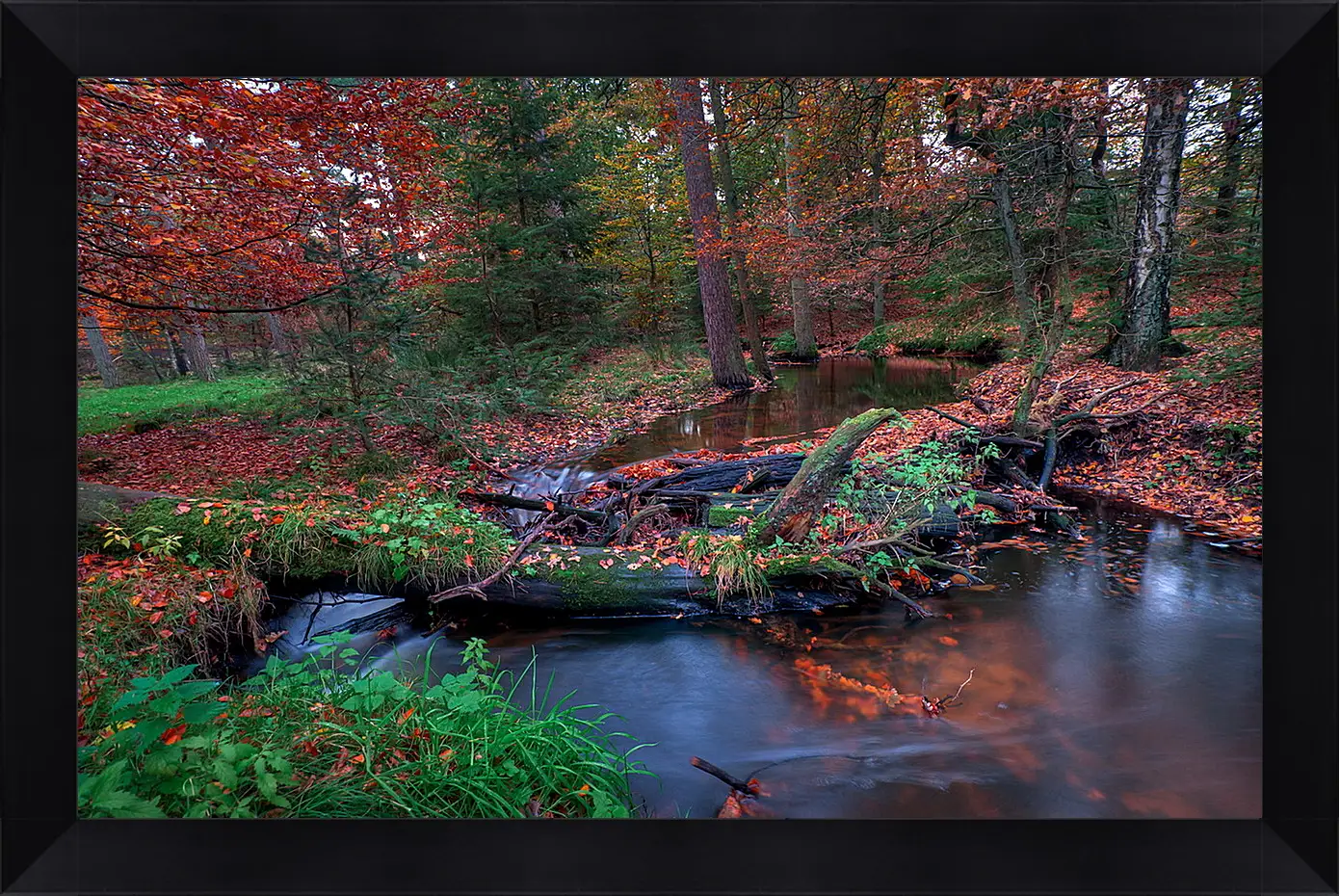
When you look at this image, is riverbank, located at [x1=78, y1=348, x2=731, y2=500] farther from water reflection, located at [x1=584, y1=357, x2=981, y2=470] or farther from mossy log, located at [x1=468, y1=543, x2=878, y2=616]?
mossy log, located at [x1=468, y1=543, x2=878, y2=616]

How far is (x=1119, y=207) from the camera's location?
20.8ft

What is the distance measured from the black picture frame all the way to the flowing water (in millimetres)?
518

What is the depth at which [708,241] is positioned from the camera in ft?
32.2


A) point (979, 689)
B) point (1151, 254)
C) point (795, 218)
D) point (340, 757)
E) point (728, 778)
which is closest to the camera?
point (340, 757)

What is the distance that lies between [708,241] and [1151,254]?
21.1 feet

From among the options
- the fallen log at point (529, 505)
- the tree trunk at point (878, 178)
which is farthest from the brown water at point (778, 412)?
the tree trunk at point (878, 178)

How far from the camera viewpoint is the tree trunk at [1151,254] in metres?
5.31

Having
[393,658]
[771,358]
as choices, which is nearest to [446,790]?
[393,658]

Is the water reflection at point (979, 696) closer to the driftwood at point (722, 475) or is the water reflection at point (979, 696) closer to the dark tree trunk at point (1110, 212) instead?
the driftwood at point (722, 475)

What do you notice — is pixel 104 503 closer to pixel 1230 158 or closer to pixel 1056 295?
pixel 1230 158

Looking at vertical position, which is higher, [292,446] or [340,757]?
[292,446]

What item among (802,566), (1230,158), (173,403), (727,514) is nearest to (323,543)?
(727,514)
